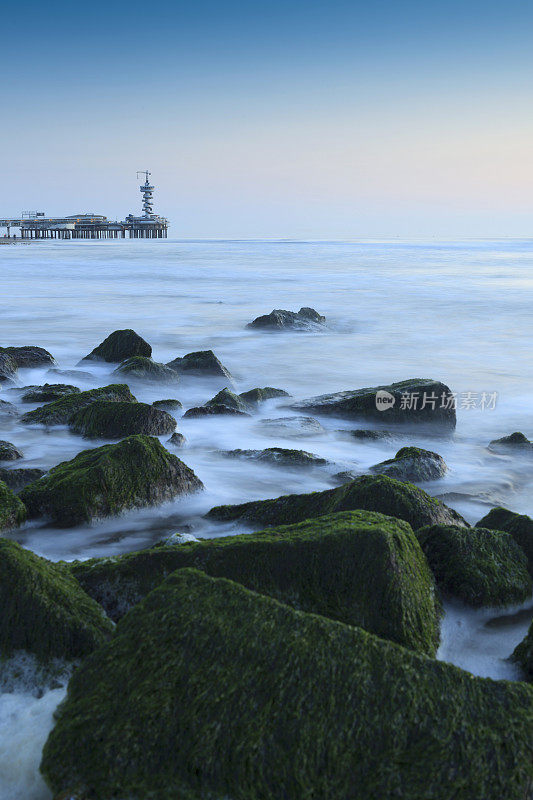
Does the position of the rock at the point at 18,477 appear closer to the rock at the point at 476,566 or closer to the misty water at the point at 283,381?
the misty water at the point at 283,381

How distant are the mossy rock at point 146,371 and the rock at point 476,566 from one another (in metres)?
5.64

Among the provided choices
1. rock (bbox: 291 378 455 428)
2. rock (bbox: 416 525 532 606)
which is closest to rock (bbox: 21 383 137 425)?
rock (bbox: 291 378 455 428)

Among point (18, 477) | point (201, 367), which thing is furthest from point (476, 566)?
point (201, 367)

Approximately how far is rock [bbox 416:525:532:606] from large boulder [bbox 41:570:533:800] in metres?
1.03

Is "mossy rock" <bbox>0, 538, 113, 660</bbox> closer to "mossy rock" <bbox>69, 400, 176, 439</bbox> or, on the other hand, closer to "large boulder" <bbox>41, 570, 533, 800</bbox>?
"large boulder" <bbox>41, 570, 533, 800</bbox>

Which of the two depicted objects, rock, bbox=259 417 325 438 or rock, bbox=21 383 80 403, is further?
rock, bbox=21 383 80 403

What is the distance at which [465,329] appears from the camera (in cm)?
1487

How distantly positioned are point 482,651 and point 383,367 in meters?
8.07

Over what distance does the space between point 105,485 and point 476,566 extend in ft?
6.91

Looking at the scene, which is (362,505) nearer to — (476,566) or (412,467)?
(476,566)

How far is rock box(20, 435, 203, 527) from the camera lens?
12.7ft

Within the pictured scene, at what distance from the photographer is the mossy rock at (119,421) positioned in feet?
18.4

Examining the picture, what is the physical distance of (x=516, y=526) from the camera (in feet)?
11.1

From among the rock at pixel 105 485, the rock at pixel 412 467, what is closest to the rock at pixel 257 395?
the rock at pixel 412 467
